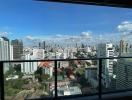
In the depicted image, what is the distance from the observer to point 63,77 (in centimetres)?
559

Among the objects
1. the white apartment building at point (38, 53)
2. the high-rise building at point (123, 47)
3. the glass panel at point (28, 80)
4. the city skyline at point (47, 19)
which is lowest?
the glass panel at point (28, 80)

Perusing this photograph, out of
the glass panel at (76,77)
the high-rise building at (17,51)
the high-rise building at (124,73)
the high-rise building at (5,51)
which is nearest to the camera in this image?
the high-rise building at (5,51)

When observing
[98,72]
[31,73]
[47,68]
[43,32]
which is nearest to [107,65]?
[98,72]

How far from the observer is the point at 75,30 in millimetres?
11789

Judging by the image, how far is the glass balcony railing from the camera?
5180 mm

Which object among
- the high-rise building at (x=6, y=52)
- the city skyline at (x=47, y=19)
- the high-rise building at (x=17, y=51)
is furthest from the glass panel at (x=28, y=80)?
the city skyline at (x=47, y=19)

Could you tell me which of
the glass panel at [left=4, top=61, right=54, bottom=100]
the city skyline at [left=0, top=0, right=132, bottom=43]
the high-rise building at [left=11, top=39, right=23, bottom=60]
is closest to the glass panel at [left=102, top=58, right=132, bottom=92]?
the glass panel at [left=4, top=61, right=54, bottom=100]

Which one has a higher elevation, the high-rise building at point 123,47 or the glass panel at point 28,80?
the high-rise building at point 123,47

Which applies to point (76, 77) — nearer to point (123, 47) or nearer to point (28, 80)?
point (28, 80)

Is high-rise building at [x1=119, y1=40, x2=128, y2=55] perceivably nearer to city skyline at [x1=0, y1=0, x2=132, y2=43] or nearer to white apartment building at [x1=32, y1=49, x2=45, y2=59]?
white apartment building at [x1=32, y1=49, x2=45, y2=59]

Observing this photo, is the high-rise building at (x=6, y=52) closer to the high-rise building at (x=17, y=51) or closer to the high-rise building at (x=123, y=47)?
the high-rise building at (x=17, y=51)

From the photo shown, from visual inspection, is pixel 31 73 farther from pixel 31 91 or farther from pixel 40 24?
pixel 40 24

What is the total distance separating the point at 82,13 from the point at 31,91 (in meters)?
8.27

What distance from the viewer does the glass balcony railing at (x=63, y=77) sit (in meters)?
5.18
